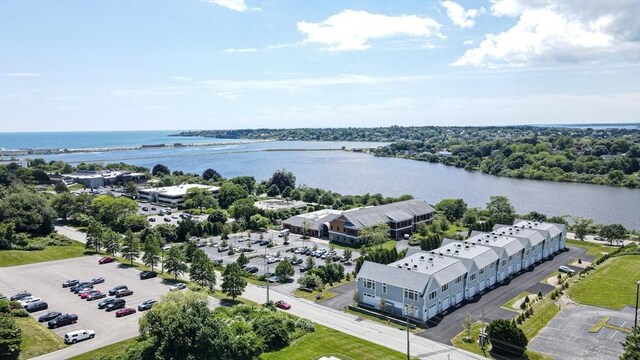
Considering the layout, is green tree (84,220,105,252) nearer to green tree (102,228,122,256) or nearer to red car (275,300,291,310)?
green tree (102,228,122,256)

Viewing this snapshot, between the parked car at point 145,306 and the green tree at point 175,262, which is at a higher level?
the green tree at point 175,262

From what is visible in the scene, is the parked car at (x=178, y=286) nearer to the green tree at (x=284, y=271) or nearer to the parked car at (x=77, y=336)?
the green tree at (x=284, y=271)

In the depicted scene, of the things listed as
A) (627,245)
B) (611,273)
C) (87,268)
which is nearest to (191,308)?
Result: (87,268)

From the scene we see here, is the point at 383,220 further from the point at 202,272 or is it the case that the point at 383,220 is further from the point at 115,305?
the point at 115,305

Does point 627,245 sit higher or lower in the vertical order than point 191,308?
lower

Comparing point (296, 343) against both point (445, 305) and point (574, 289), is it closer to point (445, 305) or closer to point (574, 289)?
point (445, 305)

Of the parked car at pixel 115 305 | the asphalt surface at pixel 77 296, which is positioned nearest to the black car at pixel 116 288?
the asphalt surface at pixel 77 296
